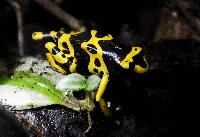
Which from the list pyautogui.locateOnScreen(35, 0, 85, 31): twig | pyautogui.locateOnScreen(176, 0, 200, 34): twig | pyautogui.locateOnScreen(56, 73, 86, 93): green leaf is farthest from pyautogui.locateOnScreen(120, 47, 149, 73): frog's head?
pyautogui.locateOnScreen(176, 0, 200, 34): twig

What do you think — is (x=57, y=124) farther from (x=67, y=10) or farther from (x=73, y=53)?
(x=67, y=10)

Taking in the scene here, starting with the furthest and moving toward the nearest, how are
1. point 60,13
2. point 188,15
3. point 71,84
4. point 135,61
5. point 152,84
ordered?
point 188,15, point 60,13, point 152,84, point 135,61, point 71,84

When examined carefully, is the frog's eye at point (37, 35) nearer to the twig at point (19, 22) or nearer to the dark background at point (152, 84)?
the dark background at point (152, 84)

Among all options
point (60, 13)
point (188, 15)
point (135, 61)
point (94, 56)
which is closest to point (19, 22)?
point (60, 13)

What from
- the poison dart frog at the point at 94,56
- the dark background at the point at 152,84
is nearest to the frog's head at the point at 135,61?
the poison dart frog at the point at 94,56

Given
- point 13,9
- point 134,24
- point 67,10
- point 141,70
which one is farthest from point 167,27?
point 13,9

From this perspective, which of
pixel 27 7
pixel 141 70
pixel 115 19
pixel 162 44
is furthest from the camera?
pixel 115 19

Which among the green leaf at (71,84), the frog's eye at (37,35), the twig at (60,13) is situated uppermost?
the twig at (60,13)

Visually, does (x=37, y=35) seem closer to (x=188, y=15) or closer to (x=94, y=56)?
(x=94, y=56)
